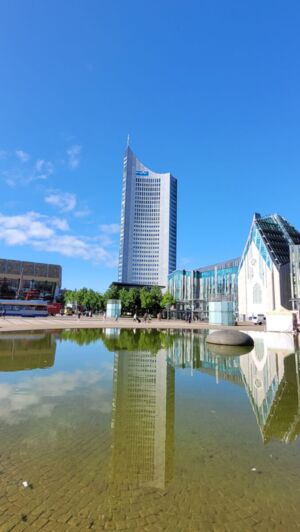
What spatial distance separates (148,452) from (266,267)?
78.8 meters

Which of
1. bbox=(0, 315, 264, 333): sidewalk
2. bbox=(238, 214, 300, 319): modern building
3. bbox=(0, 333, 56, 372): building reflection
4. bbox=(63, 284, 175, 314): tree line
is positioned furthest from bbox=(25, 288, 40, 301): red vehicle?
bbox=(0, 333, 56, 372): building reflection

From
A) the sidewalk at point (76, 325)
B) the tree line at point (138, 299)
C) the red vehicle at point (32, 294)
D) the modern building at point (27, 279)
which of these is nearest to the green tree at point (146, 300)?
the tree line at point (138, 299)

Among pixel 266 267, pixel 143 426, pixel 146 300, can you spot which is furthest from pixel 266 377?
pixel 146 300

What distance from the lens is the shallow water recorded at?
3877 mm

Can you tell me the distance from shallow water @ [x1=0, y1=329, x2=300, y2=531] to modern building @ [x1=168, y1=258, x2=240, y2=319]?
284 ft

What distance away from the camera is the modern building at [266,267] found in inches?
2930

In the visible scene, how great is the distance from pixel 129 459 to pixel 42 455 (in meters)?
1.55

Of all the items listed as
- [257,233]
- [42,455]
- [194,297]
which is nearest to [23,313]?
[194,297]

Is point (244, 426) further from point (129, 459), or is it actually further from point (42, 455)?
point (42, 455)

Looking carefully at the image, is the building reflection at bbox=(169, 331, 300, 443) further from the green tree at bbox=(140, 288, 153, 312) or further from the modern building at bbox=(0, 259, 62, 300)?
the modern building at bbox=(0, 259, 62, 300)

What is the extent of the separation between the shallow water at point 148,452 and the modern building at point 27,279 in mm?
128109

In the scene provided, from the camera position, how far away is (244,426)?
704 centimetres

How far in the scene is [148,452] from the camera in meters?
5.70

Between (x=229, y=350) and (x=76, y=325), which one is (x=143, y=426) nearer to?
(x=229, y=350)
